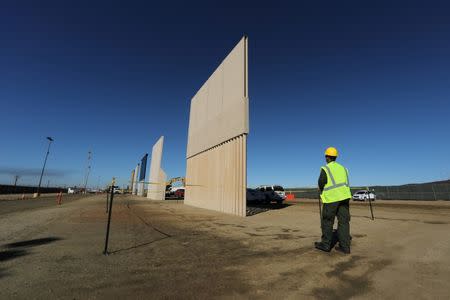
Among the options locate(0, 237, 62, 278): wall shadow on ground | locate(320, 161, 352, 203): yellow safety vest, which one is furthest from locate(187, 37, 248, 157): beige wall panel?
locate(0, 237, 62, 278): wall shadow on ground

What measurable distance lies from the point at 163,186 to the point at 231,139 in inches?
973

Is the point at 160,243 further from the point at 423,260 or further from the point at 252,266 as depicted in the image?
the point at 423,260

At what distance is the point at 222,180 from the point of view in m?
16.9

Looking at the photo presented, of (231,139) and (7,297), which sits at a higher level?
(231,139)

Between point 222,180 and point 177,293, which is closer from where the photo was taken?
point 177,293

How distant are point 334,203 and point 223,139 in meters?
12.4

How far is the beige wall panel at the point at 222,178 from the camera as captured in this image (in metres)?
14.1

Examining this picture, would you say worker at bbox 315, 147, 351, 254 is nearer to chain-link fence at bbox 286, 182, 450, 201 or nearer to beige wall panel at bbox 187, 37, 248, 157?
beige wall panel at bbox 187, 37, 248, 157

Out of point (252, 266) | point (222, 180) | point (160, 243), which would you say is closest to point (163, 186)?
point (222, 180)

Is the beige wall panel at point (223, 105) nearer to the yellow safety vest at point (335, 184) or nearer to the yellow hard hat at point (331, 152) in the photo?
the yellow hard hat at point (331, 152)

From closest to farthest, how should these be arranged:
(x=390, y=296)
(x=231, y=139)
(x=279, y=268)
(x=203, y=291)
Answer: (x=390, y=296)
(x=203, y=291)
(x=279, y=268)
(x=231, y=139)

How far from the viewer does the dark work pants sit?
494 cm

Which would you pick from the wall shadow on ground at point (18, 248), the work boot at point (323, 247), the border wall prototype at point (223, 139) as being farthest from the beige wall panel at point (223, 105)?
the wall shadow on ground at point (18, 248)

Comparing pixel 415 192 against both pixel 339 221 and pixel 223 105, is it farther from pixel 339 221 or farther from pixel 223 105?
pixel 339 221
